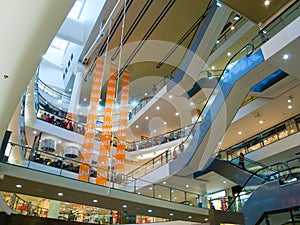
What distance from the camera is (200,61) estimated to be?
41.6 ft

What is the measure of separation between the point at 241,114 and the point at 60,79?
652 inches

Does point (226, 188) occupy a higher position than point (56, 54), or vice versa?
point (56, 54)

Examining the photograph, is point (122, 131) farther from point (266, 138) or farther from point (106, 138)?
point (266, 138)

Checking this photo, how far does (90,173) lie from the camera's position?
9.17 m

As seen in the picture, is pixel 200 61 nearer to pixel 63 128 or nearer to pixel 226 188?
pixel 226 188

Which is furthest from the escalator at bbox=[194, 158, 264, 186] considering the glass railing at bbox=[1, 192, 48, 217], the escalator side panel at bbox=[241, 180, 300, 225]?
the glass railing at bbox=[1, 192, 48, 217]

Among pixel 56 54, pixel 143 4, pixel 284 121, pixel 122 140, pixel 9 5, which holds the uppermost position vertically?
pixel 56 54

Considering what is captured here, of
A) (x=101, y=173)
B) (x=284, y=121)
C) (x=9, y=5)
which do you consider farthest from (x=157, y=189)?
(x=9, y=5)

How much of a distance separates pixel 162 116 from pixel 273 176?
10.4 meters

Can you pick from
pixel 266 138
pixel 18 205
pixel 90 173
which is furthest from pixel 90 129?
pixel 266 138

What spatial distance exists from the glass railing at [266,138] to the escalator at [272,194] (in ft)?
9.64

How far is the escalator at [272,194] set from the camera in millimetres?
7168

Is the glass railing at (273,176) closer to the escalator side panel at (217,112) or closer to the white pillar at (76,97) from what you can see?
the escalator side panel at (217,112)

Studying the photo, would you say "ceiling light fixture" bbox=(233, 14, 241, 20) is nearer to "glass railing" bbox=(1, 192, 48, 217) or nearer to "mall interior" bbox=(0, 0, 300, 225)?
"mall interior" bbox=(0, 0, 300, 225)
